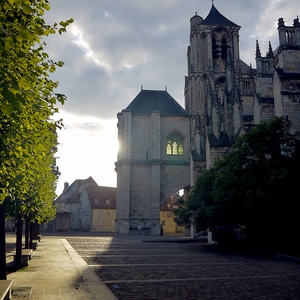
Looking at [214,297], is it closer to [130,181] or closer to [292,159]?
[292,159]

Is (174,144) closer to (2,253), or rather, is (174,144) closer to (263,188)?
(263,188)

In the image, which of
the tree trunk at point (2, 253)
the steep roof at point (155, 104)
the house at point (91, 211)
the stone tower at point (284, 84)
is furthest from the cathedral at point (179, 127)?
the tree trunk at point (2, 253)

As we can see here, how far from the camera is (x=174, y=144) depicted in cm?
4750

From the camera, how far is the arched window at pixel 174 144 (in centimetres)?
4706

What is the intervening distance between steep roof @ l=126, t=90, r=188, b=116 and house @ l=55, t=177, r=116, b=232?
20271mm

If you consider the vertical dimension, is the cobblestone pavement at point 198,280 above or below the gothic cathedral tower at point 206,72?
below

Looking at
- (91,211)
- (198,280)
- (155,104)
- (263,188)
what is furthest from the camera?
(91,211)

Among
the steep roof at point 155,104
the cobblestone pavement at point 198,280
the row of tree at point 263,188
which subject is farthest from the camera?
the steep roof at point 155,104

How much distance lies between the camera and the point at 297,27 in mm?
22922

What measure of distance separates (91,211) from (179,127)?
75.6ft

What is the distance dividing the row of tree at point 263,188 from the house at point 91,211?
4035 cm

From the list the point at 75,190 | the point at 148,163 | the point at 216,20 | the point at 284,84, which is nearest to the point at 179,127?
the point at 148,163

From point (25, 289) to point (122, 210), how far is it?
35421 millimetres

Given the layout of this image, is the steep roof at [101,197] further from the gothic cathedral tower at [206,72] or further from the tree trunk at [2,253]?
the tree trunk at [2,253]
